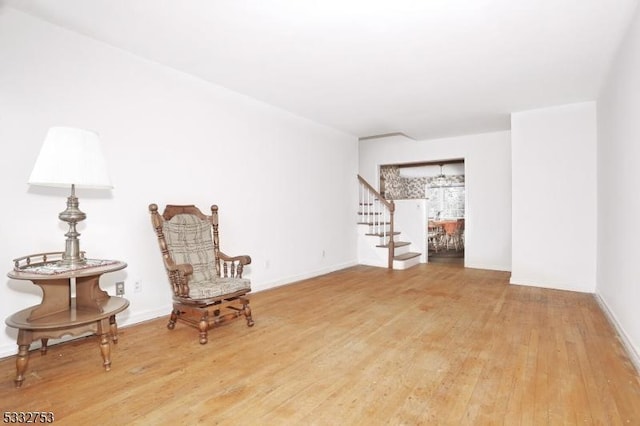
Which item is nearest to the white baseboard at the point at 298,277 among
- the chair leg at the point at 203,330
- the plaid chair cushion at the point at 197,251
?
the plaid chair cushion at the point at 197,251

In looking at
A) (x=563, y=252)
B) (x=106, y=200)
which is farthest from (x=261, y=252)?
(x=563, y=252)

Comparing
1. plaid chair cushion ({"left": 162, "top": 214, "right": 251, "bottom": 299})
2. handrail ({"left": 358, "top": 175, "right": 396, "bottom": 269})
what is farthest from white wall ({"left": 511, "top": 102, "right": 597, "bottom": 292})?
plaid chair cushion ({"left": 162, "top": 214, "right": 251, "bottom": 299})

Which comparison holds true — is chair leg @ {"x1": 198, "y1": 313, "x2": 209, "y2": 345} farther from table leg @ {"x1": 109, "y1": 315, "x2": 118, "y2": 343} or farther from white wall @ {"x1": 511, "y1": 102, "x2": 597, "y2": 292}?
white wall @ {"x1": 511, "y1": 102, "x2": 597, "y2": 292}

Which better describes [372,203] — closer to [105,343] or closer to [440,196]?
[440,196]

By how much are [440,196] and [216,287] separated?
22.3ft

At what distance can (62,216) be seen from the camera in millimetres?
2152

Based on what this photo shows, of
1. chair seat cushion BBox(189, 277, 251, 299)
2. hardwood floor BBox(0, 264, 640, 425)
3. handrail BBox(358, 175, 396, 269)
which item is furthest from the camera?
handrail BBox(358, 175, 396, 269)

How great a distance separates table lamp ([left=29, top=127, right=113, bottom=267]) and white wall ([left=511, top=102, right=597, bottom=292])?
4.88 meters

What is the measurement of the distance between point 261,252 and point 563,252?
397cm

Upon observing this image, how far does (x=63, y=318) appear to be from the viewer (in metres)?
2.02

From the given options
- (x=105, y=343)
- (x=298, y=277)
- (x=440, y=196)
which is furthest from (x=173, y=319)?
(x=440, y=196)

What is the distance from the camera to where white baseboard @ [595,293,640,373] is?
2.21 metres

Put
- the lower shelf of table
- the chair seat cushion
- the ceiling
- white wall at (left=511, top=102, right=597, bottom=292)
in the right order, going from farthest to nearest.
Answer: white wall at (left=511, top=102, right=597, bottom=292) < the chair seat cushion < the ceiling < the lower shelf of table

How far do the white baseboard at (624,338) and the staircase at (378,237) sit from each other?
2.92 metres
